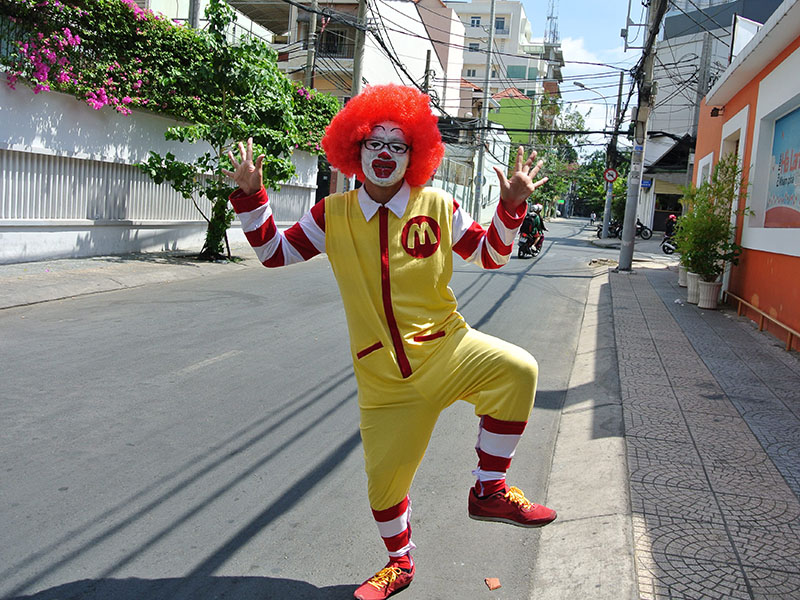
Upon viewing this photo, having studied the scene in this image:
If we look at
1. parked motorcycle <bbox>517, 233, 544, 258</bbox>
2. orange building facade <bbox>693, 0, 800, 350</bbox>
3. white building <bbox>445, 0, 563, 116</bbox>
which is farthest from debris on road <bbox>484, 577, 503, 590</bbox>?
white building <bbox>445, 0, 563, 116</bbox>

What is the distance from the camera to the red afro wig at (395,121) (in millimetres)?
3154

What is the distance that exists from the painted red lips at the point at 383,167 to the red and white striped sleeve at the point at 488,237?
0.32 meters

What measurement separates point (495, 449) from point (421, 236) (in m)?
0.91

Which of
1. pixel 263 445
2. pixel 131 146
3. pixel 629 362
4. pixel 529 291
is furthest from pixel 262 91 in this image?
pixel 263 445

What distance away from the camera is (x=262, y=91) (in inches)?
537

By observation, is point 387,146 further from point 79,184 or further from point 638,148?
point 638,148

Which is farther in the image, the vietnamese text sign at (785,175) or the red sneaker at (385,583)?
the vietnamese text sign at (785,175)

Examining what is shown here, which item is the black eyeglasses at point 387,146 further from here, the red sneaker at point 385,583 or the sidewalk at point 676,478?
the sidewalk at point 676,478

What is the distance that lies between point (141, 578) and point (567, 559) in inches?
72.2

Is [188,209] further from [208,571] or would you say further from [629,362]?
[208,571]

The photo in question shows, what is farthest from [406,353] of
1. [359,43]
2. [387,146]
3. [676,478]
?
[359,43]

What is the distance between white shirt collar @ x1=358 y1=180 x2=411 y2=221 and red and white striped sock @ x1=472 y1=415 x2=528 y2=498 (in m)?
0.91

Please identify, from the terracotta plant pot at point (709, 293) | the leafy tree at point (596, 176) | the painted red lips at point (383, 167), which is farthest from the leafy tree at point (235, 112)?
the leafy tree at point (596, 176)

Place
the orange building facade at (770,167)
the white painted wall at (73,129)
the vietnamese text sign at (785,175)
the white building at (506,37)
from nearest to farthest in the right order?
the orange building facade at (770,167), the vietnamese text sign at (785,175), the white painted wall at (73,129), the white building at (506,37)
